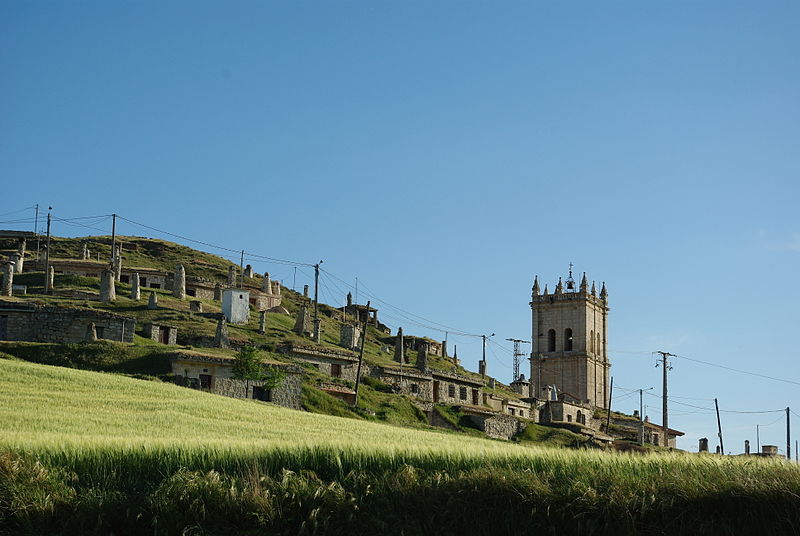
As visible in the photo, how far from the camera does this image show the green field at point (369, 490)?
23.1m

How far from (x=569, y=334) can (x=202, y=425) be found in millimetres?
94245

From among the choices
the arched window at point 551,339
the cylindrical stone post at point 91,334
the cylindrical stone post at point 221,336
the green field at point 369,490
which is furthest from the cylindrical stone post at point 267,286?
the green field at point 369,490

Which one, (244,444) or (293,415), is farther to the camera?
(293,415)

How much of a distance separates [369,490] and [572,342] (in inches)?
4156

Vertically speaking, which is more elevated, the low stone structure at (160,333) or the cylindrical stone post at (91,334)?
the low stone structure at (160,333)

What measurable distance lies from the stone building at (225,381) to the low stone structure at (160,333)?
7.66m

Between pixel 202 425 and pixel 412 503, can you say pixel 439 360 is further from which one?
pixel 412 503

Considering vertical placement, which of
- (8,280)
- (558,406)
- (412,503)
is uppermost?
(8,280)

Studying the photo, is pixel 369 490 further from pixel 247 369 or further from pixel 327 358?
pixel 327 358

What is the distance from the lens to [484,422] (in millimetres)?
69438

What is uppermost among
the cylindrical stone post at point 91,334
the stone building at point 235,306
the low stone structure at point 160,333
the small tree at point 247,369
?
the stone building at point 235,306

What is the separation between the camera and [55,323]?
63.5 metres

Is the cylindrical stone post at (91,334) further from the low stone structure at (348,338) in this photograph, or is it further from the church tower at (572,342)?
the church tower at (572,342)

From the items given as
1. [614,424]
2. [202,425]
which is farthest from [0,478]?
[614,424]
